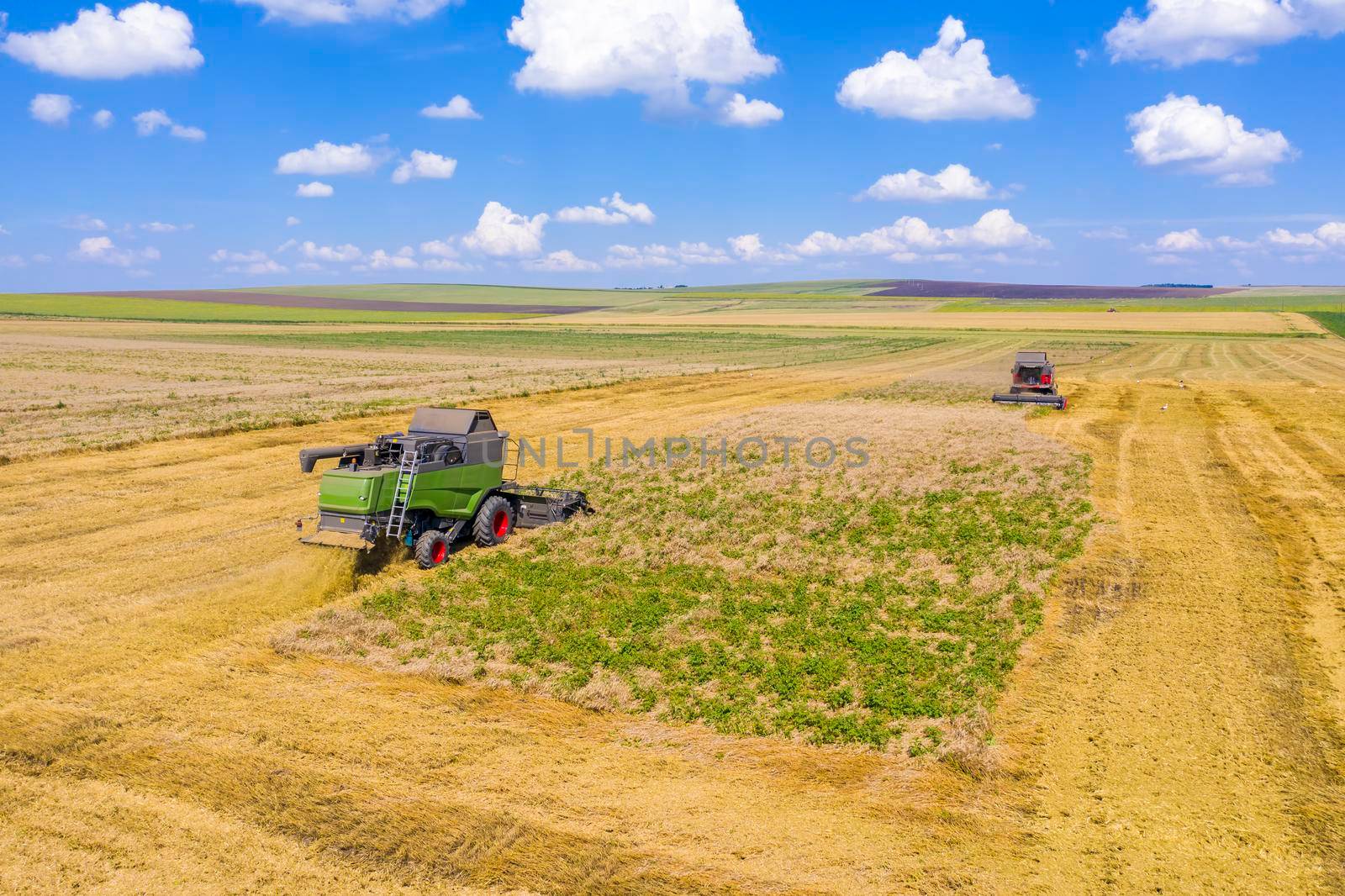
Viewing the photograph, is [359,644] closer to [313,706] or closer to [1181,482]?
[313,706]

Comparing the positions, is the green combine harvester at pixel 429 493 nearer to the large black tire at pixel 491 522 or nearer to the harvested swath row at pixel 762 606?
the large black tire at pixel 491 522

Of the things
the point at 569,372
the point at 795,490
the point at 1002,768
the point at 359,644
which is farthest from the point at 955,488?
the point at 569,372

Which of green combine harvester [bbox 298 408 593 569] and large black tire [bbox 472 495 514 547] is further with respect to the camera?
large black tire [bbox 472 495 514 547]

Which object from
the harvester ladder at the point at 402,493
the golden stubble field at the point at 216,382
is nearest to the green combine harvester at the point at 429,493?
the harvester ladder at the point at 402,493

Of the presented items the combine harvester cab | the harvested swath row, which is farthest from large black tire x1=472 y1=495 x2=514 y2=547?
the combine harvester cab

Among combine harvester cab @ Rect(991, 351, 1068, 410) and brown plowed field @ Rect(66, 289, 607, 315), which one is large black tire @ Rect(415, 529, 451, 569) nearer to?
combine harvester cab @ Rect(991, 351, 1068, 410)

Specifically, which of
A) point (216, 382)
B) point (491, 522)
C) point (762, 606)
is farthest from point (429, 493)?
point (216, 382)
